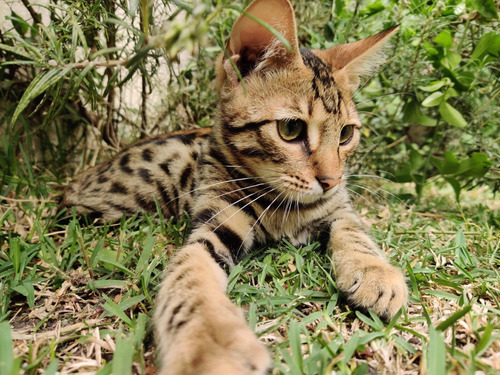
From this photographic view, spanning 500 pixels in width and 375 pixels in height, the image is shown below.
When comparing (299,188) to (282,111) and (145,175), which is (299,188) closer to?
(282,111)

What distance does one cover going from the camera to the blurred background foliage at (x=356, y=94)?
1.82 meters

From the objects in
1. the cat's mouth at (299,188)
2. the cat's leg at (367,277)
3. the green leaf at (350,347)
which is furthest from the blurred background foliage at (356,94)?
the green leaf at (350,347)

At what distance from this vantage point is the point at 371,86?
7.95ft

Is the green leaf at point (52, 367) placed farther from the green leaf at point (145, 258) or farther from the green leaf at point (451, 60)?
the green leaf at point (451, 60)

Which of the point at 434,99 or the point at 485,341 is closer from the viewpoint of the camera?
the point at 485,341

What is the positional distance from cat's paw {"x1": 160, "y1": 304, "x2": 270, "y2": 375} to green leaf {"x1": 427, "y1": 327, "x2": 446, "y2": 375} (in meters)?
0.33

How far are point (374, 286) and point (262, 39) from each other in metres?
0.90

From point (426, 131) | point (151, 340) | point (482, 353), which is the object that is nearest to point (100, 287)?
point (151, 340)

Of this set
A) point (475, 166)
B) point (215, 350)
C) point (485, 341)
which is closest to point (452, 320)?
point (485, 341)

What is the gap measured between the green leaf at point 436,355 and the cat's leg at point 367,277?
0.16m

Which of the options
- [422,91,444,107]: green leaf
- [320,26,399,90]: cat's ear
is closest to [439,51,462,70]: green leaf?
[422,91,444,107]: green leaf

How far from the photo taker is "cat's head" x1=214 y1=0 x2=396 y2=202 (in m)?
1.30

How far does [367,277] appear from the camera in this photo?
107cm

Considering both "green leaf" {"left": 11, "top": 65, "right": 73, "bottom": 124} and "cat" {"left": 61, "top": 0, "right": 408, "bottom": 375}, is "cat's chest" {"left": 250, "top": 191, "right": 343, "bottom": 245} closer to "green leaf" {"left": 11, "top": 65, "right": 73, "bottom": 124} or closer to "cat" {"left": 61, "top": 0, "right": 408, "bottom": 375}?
"cat" {"left": 61, "top": 0, "right": 408, "bottom": 375}
